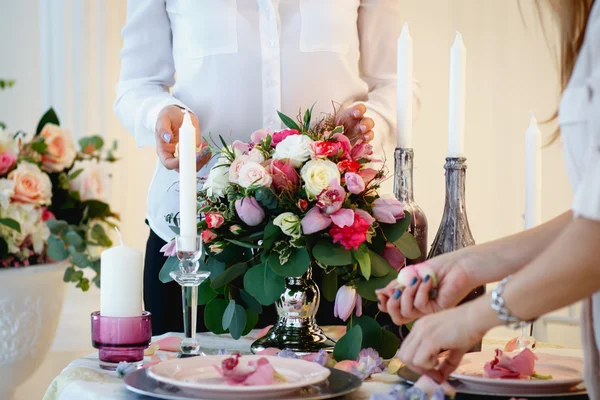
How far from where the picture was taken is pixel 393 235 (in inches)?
42.2

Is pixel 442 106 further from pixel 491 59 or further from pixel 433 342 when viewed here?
pixel 433 342

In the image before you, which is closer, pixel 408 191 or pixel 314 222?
pixel 314 222

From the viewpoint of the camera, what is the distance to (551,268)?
647 mm

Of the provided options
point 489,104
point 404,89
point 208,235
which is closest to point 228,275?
point 208,235

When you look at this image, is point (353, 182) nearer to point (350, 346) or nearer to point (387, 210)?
Answer: point (387, 210)

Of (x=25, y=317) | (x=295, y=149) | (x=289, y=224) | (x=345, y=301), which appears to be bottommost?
(x=25, y=317)

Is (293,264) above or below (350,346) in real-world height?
above

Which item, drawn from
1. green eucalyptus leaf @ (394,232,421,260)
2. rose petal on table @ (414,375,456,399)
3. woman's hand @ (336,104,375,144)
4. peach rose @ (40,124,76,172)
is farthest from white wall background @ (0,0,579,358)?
rose petal on table @ (414,375,456,399)

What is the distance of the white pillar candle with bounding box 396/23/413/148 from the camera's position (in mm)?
1143

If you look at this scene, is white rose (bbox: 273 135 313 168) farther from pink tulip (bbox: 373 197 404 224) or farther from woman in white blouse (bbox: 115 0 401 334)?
woman in white blouse (bbox: 115 0 401 334)

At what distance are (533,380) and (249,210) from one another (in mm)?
421

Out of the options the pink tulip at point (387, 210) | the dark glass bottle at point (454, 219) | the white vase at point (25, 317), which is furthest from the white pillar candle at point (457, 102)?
the white vase at point (25, 317)

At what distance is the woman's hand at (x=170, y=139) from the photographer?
121 cm

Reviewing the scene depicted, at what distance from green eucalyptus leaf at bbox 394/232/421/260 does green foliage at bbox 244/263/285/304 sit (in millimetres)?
183
